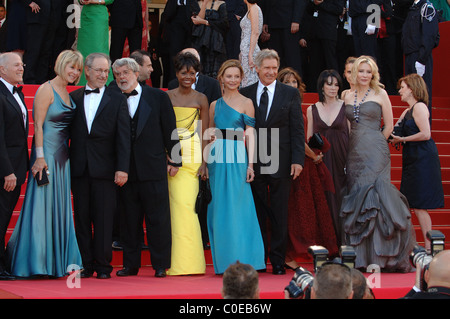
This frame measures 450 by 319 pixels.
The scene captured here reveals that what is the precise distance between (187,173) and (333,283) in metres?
3.69

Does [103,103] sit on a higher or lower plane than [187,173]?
higher

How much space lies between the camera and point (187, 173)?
686 centimetres

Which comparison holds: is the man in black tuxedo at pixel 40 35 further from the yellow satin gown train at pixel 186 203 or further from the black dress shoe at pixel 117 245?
the yellow satin gown train at pixel 186 203

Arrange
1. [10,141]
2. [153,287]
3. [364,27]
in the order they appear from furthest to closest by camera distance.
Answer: [364,27] → [10,141] → [153,287]

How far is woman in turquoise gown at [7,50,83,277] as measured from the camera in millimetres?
6402

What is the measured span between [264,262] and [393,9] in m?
5.70

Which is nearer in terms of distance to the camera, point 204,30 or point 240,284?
point 240,284

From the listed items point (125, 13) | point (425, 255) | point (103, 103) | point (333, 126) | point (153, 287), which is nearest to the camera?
point (425, 255)

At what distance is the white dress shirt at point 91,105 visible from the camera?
652 centimetres

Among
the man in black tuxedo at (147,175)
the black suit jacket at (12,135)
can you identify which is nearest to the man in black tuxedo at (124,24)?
the man in black tuxedo at (147,175)

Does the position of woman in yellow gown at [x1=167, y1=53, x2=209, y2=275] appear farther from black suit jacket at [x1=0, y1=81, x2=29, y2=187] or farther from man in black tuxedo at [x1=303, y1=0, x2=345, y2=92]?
man in black tuxedo at [x1=303, y1=0, x2=345, y2=92]

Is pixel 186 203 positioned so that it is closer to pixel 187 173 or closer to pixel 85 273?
pixel 187 173


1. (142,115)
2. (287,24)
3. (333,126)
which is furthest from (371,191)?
(287,24)

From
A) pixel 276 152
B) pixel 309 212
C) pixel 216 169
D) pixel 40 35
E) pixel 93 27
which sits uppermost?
pixel 93 27
